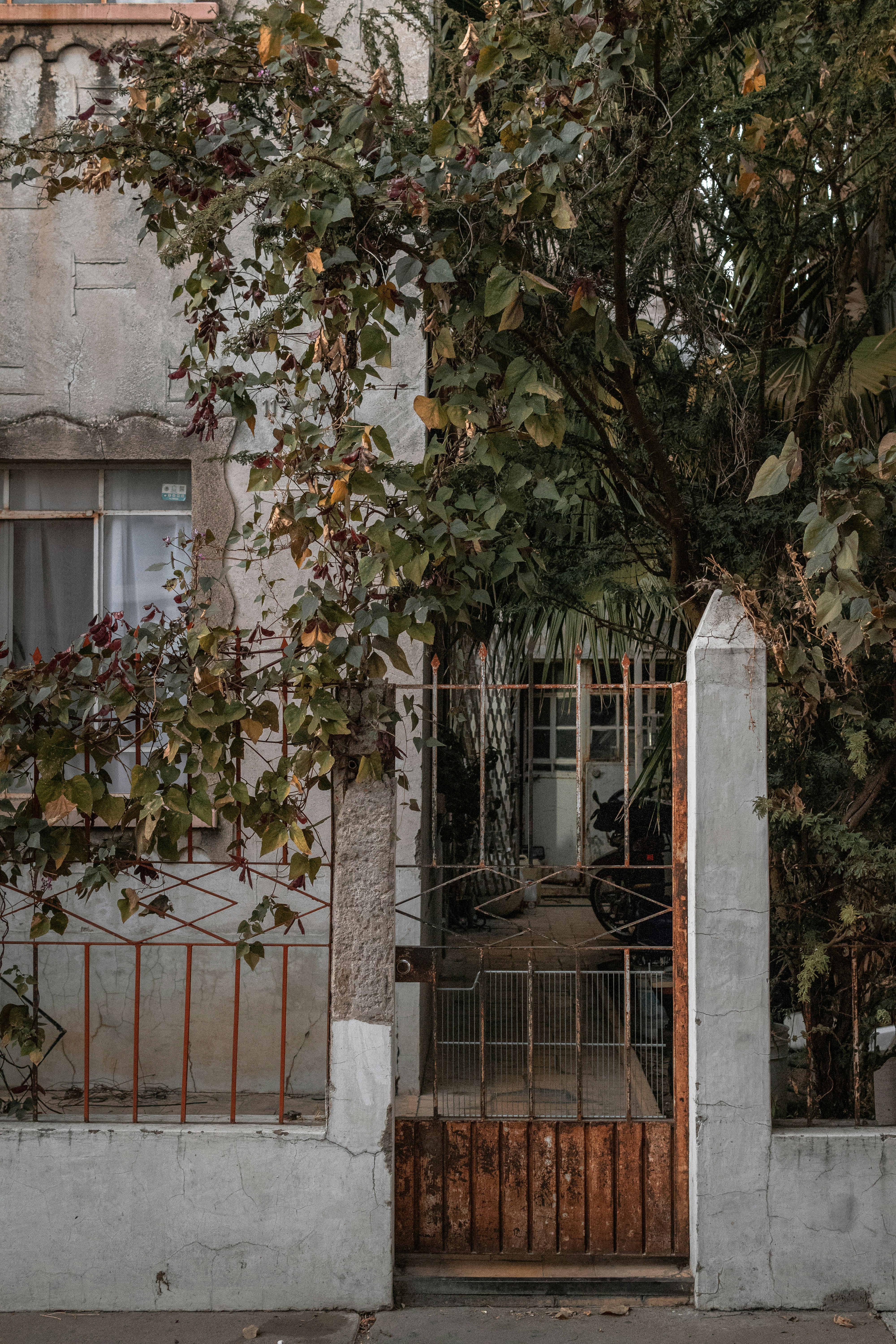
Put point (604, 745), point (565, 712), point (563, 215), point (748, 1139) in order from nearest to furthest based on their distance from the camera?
point (563, 215) < point (748, 1139) < point (604, 745) < point (565, 712)

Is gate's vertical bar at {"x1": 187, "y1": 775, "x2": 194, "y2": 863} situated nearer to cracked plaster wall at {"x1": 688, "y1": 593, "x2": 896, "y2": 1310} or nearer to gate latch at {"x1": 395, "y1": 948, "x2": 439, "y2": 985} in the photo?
gate latch at {"x1": 395, "y1": 948, "x2": 439, "y2": 985}

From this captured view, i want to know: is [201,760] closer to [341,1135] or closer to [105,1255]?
[341,1135]

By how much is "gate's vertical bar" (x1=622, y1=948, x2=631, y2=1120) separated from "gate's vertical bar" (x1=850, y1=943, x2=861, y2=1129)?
0.77 m

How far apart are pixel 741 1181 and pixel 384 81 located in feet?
12.5

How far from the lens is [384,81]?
11.6ft

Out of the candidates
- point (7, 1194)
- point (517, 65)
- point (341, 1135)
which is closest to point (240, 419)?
point (517, 65)

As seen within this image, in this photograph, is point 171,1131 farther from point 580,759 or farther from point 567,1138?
point 580,759

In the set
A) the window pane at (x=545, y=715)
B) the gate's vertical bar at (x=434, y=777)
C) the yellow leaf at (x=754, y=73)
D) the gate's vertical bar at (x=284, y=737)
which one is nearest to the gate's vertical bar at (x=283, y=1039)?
the gate's vertical bar at (x=284, y=737)

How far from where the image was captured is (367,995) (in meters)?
3.77

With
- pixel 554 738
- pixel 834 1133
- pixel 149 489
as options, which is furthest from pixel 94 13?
pixel 554 738

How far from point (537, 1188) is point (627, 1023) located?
0.66 m

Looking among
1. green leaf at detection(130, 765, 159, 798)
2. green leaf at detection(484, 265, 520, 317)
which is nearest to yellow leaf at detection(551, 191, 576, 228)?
green leaf at detection(484, 265, 520, 317)

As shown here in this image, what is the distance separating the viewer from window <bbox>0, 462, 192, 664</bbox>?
586 cm

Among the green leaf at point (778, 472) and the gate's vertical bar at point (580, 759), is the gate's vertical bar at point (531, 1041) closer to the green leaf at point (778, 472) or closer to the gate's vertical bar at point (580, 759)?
the gate's vertical bar at point (580, 759)
